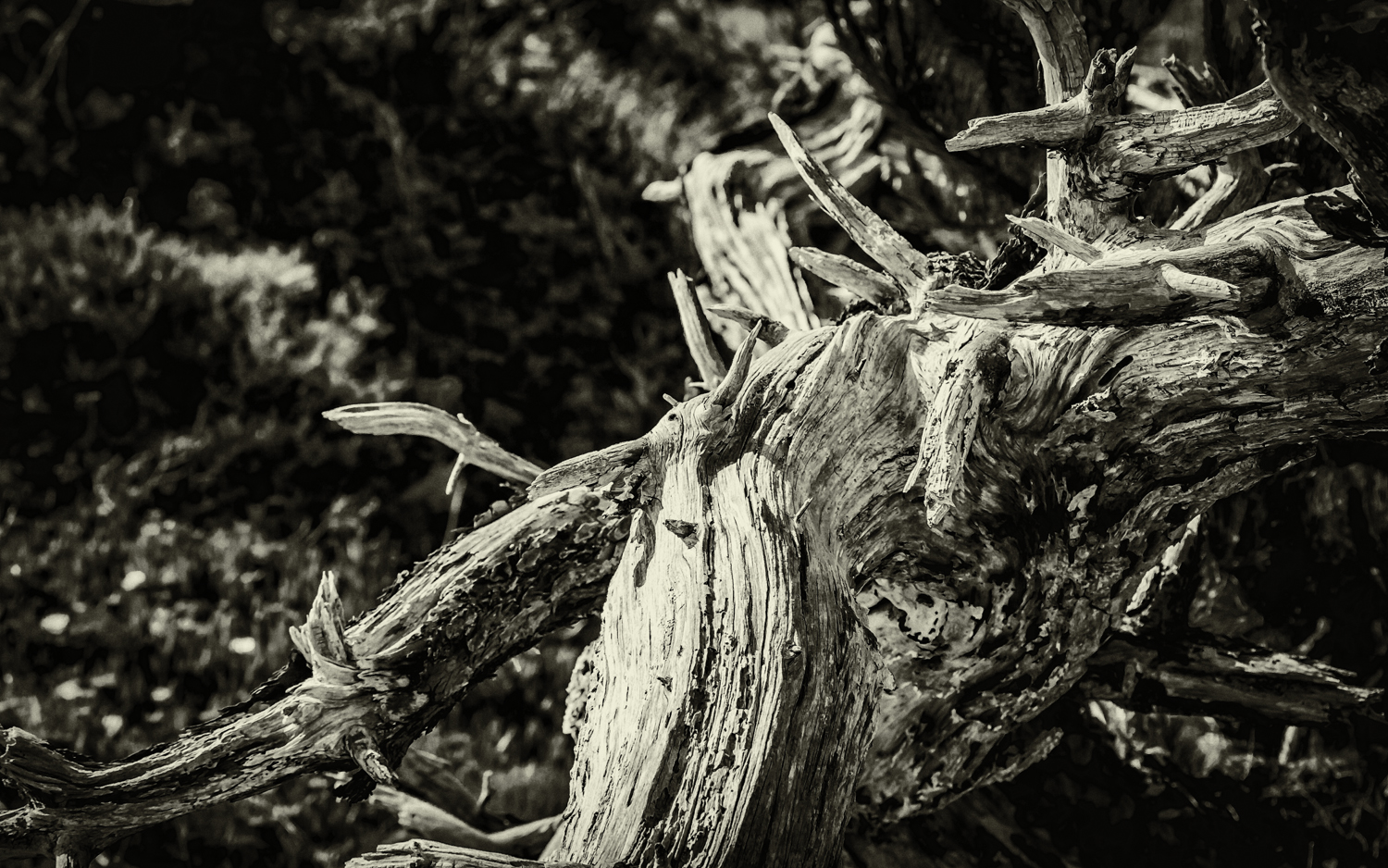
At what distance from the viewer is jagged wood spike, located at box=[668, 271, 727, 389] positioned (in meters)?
2.40

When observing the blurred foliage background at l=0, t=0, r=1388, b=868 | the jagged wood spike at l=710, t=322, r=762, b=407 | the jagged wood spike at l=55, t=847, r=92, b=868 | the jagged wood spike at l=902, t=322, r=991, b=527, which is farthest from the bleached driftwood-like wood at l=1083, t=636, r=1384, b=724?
the jagged wood spike at l=55, t=847, r=92, b=868

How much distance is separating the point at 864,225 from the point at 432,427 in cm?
108

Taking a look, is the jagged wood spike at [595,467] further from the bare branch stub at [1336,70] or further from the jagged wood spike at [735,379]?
the bare branch stub at [1336,70]

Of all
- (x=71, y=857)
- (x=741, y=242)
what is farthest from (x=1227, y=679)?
(x=71, y=857)

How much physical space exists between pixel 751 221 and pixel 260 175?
1.98 m

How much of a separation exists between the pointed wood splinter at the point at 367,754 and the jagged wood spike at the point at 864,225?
56.5 inches

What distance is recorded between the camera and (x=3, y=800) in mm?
3082

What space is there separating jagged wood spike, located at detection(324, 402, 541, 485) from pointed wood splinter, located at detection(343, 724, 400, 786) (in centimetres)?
66

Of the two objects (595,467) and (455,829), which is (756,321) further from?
(455,829)

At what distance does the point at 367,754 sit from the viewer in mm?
2018

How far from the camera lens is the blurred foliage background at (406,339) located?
314 centimetres

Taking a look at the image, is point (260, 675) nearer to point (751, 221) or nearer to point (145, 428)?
point (145, 428)

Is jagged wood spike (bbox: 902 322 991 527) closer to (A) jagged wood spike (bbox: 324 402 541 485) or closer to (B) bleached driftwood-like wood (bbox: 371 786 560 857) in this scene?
(A) jagged wood spike (bbox: 324 402 541 485)

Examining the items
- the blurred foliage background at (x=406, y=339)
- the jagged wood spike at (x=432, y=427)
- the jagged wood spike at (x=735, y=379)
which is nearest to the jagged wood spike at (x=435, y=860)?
the jagged wood spike at (x=735, y=379)
